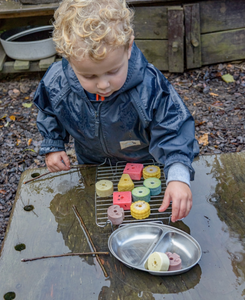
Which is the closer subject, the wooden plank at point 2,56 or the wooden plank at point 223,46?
the wooden plank at point 223,46

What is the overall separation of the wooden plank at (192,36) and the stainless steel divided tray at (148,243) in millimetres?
2722

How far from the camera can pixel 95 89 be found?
1.33 meters

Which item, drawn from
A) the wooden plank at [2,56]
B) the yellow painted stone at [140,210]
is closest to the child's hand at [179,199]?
the yellow painted stone at [140,210]

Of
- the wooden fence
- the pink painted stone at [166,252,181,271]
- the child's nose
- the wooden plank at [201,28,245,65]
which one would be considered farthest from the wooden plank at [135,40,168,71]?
the pink painted stone at [166,252,181,271]

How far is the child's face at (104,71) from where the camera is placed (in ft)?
3.99

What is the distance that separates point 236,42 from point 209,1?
556 mm

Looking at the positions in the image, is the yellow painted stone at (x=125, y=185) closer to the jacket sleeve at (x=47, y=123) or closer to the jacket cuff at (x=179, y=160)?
the jacket cuff at (x=179, y=160)

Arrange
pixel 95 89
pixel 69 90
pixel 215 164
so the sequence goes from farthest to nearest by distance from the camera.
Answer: pixel 215 164, pixel 69 90, pixel 95 89

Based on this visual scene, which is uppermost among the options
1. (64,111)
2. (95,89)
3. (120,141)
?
(95,89)

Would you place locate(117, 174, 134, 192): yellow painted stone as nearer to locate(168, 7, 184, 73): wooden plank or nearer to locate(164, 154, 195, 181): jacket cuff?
locate(164, 154, 195, 181): jacket cuff

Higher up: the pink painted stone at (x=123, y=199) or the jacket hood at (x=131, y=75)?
the jacket hood at (x=131, y=75)

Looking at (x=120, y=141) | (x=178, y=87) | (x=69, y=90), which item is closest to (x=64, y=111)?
(x=69, y=90)

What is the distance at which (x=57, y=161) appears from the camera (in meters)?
1.71

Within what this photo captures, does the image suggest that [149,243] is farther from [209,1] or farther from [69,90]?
A: [209,1]
